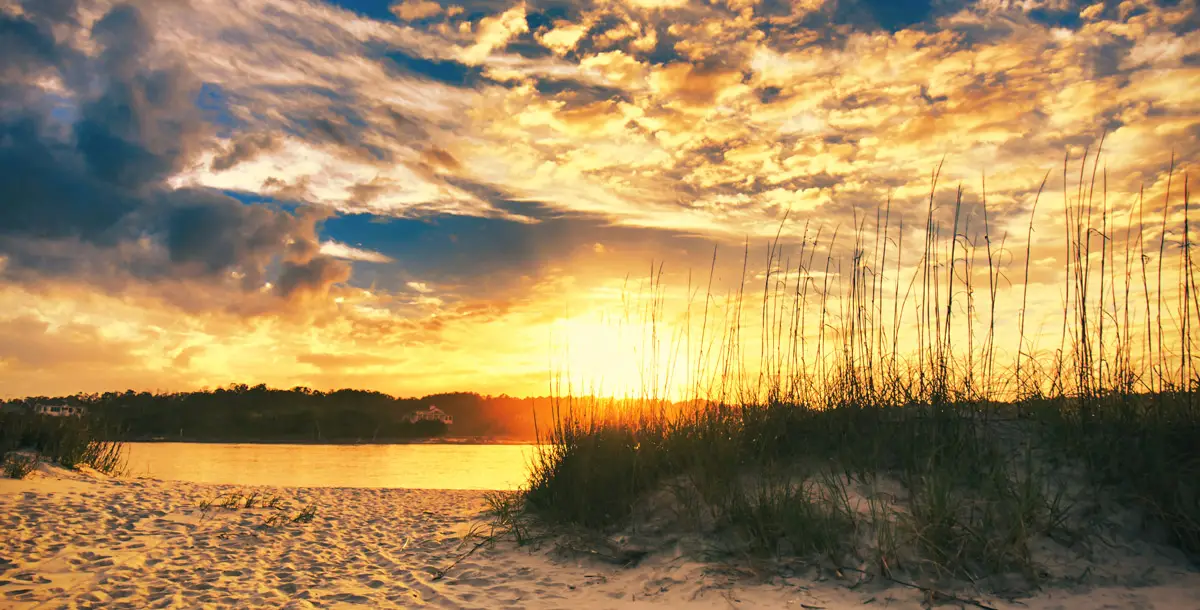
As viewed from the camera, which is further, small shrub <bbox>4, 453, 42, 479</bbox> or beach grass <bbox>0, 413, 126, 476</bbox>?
beach grass <bbox>0, 413, 126, 476</bbox>

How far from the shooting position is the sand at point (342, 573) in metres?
3.88

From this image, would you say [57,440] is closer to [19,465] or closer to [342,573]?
[19,465]

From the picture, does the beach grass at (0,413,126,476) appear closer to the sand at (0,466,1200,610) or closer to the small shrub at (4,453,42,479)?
the small shrub at (4,453,42,479)

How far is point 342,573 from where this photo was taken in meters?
4.89

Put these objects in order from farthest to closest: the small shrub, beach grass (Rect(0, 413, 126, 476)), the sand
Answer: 1. beach grass (Rect(0, 413, 126, 476))
2. the small shrub
3. the sand

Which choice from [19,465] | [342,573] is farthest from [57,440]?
[342,573]

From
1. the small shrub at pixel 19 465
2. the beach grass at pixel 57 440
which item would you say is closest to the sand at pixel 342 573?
the small shrub at pixel 19 465

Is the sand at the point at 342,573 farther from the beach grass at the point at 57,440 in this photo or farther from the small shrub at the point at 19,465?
the beach grass at the point at 57,440

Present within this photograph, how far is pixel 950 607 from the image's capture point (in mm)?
3609

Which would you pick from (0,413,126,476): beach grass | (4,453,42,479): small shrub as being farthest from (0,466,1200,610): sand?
(0,413,126,476): beach grass

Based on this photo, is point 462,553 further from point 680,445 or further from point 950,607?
point 950,607

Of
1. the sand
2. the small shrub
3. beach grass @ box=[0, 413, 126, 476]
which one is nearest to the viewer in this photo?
the sand

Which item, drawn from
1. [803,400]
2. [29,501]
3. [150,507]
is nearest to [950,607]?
[803,400]

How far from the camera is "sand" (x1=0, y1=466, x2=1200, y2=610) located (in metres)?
3.88
